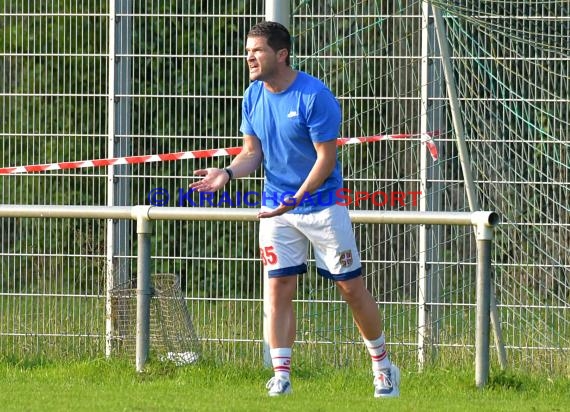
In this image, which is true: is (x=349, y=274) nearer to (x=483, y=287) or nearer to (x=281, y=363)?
(x=281, y=363)

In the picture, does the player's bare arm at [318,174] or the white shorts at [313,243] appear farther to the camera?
the white shorts at [313,243]

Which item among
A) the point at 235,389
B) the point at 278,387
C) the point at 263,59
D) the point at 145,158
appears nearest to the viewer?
the point at 263,59

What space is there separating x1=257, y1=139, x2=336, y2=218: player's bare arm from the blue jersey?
0.05 meters

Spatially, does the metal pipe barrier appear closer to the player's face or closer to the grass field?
the grass field

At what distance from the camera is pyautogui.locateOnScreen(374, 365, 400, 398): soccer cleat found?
7.50 m

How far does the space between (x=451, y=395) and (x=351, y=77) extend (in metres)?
3.00

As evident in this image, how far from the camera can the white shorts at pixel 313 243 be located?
7359mm

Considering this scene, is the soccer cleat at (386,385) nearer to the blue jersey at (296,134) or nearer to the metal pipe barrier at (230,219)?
the metal pipe barrier at (230,219)

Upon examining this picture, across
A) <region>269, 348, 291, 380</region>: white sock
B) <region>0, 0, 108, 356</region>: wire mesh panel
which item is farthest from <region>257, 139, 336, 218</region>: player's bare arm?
<region>0, 0, 108, 356</region>: wire mesh panel

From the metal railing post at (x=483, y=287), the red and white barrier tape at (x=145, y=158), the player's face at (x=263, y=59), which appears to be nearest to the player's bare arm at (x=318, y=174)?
the player's face at (x=263, y=59)

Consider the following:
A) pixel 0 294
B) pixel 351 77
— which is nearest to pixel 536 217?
pixel 351 77

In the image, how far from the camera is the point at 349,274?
24.2ft

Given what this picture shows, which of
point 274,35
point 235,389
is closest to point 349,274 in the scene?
point 235,389

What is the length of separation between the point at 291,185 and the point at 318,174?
24 centimetres
